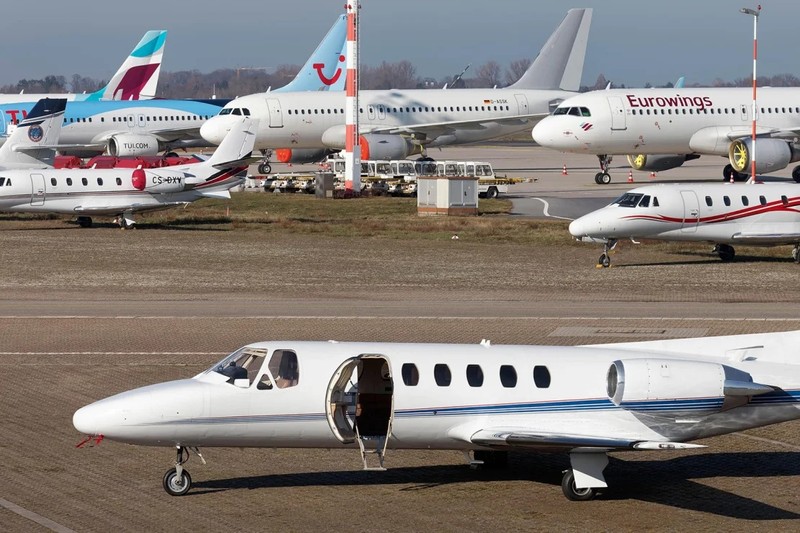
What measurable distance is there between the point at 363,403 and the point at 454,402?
1396 mm

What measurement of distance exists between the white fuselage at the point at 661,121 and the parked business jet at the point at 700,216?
1221 inches

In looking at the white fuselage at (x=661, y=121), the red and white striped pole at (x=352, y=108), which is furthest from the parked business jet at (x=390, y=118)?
the white fuselage at (x=661, y=121)

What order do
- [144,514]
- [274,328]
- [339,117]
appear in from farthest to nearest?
[339,117] → [274,328] → [144,514]

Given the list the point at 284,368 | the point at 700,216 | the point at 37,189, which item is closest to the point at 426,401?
the point at 284,368

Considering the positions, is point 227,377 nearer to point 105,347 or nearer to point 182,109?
point 105,347

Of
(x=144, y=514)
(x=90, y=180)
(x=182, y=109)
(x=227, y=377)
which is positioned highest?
(x=182, y=109)

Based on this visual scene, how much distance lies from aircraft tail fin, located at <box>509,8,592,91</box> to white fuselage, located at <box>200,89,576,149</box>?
4.80 meters

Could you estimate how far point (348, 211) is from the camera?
6750 centimetres

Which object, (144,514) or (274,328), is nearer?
(144,514)

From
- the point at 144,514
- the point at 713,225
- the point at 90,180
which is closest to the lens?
the point at 144,514

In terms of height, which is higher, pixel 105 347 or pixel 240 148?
pixel 240 148

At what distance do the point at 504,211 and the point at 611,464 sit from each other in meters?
46.1

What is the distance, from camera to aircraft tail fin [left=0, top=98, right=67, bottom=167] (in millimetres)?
66525

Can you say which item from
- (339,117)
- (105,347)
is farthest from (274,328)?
(339,117)
